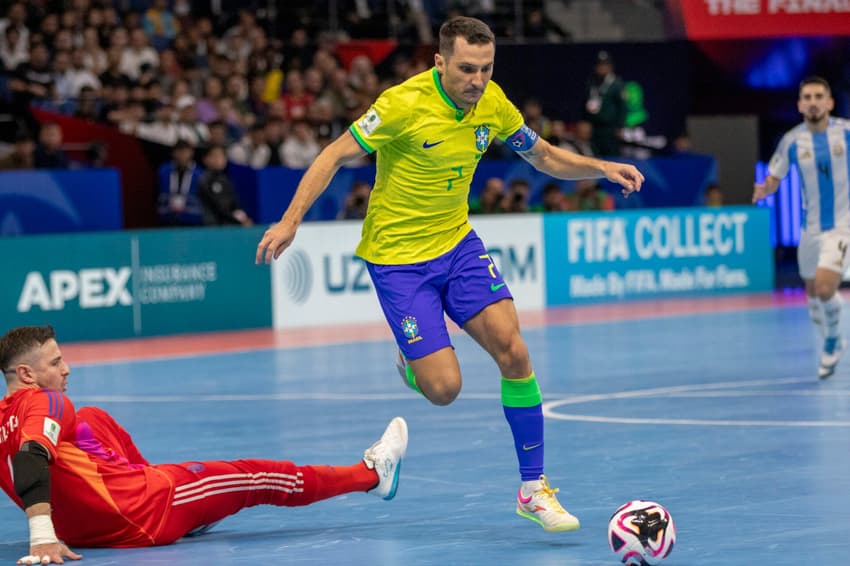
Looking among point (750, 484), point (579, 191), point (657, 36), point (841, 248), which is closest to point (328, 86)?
point (579, 191)

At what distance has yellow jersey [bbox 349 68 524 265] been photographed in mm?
7773

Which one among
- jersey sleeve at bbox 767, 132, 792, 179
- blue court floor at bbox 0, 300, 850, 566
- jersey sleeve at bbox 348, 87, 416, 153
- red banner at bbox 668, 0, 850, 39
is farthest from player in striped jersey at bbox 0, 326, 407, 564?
red banner at bbox 668, 0, 850, 39

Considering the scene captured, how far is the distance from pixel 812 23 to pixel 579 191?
6262 mm

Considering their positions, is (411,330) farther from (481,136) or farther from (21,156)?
(21,156)

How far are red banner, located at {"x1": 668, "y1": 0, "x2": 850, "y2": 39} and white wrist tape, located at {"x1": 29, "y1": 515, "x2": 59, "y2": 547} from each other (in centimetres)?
2159

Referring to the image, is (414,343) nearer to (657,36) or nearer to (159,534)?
(159,534)

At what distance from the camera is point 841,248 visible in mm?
13578

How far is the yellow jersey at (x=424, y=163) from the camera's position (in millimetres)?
7773

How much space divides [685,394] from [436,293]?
5078 mm

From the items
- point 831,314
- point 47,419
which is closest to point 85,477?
point 47,419

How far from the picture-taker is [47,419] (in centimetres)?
672

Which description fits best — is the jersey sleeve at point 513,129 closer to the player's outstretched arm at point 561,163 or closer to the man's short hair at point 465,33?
the player's outstretched arm at point 561,163

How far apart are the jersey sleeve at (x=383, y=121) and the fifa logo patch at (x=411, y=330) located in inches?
34.5

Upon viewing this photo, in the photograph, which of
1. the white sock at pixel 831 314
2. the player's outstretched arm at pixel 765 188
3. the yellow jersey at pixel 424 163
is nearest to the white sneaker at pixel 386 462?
the yellow jersey at pixel 424 163
